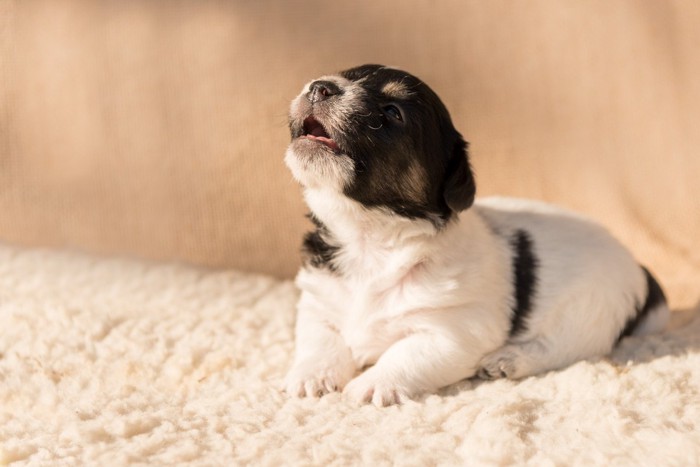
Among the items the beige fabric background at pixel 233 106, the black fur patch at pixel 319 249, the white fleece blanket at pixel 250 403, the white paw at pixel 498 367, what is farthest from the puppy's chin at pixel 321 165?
the beige fabric background at pixel 233 106

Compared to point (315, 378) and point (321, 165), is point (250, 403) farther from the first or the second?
point (321, 165)

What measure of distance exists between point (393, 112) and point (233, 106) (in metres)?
2.40

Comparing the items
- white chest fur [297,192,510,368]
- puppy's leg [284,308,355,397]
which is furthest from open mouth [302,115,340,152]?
puppy's leg [284,308,355,397]

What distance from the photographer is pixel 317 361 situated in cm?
354

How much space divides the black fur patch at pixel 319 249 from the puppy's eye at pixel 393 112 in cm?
57

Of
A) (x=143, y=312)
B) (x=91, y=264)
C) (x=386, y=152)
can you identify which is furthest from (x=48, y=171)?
(x=386, y=152)

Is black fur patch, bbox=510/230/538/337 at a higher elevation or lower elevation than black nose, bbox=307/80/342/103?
lower

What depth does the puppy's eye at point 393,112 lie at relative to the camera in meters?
3.33

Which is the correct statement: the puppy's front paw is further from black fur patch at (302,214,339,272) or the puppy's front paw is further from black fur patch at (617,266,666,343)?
black fur patch at (617,266,666,343)

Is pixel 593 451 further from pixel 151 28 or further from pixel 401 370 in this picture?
pixel 151 28

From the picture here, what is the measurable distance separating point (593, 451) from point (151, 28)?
397cm

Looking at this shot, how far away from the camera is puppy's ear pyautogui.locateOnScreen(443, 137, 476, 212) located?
3.42m

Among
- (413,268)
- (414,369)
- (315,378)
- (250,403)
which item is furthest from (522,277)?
(250,403)

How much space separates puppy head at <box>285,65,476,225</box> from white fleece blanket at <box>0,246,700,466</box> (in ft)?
2.47
